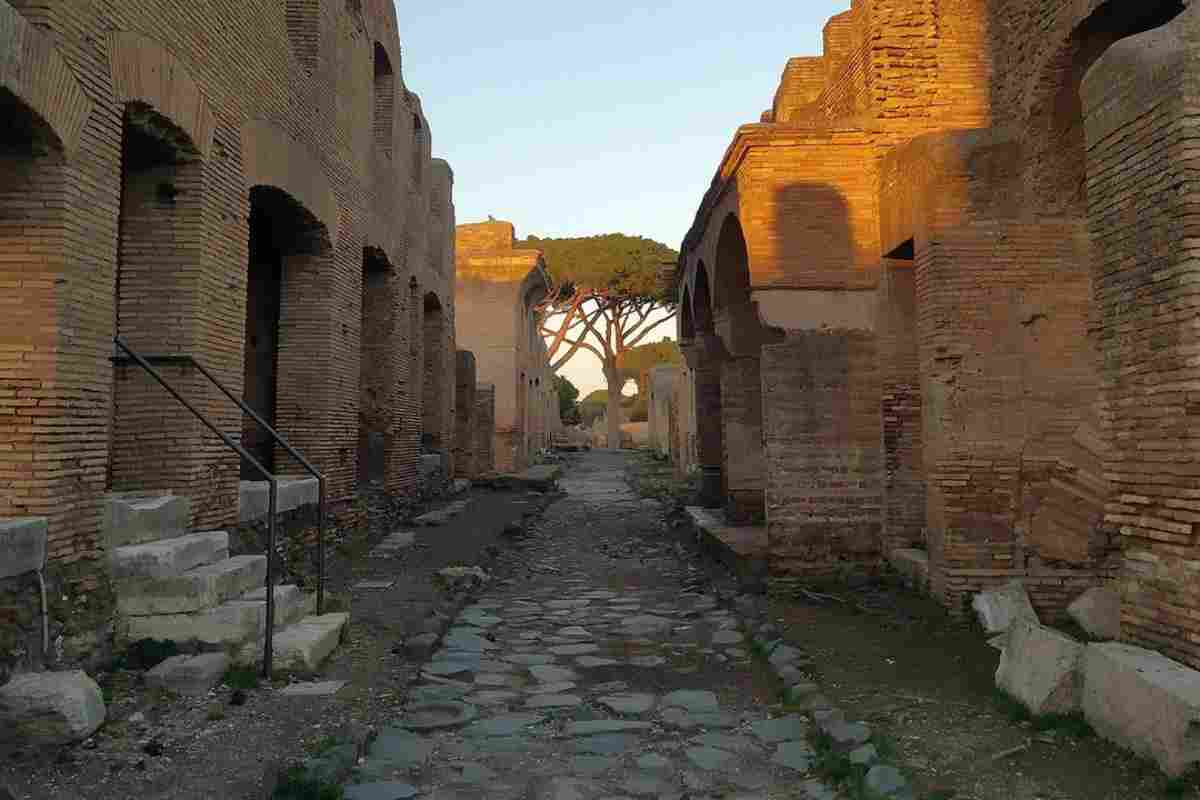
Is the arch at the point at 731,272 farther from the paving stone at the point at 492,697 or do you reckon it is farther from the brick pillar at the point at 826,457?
the paving stone at the point at 492,697

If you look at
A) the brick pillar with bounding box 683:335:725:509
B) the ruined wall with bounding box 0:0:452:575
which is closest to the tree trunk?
the brick pillar with bounding box 683:335:725:509

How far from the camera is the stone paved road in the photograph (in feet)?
12.6

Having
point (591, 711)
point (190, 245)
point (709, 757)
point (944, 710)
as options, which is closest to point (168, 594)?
point (591, 711)

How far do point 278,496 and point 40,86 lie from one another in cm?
384

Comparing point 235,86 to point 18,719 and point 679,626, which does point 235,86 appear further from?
point 679,626

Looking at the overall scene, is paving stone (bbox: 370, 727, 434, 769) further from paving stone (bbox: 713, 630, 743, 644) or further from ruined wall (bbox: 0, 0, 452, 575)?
paving stone (bbox: 713, 630, 743, 644)

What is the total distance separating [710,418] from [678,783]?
9.39 meters

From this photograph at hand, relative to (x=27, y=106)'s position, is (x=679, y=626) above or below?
below

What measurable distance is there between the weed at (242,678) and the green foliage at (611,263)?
107 ft

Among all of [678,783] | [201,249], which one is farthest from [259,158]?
[678,783]

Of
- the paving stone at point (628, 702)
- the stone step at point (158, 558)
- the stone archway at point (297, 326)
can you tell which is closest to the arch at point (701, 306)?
the stone archway at point (297, 326)

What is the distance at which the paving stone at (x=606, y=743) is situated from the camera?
423 cm

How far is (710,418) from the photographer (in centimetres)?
1305

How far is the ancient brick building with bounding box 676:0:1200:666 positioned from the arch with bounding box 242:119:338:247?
4021mm
